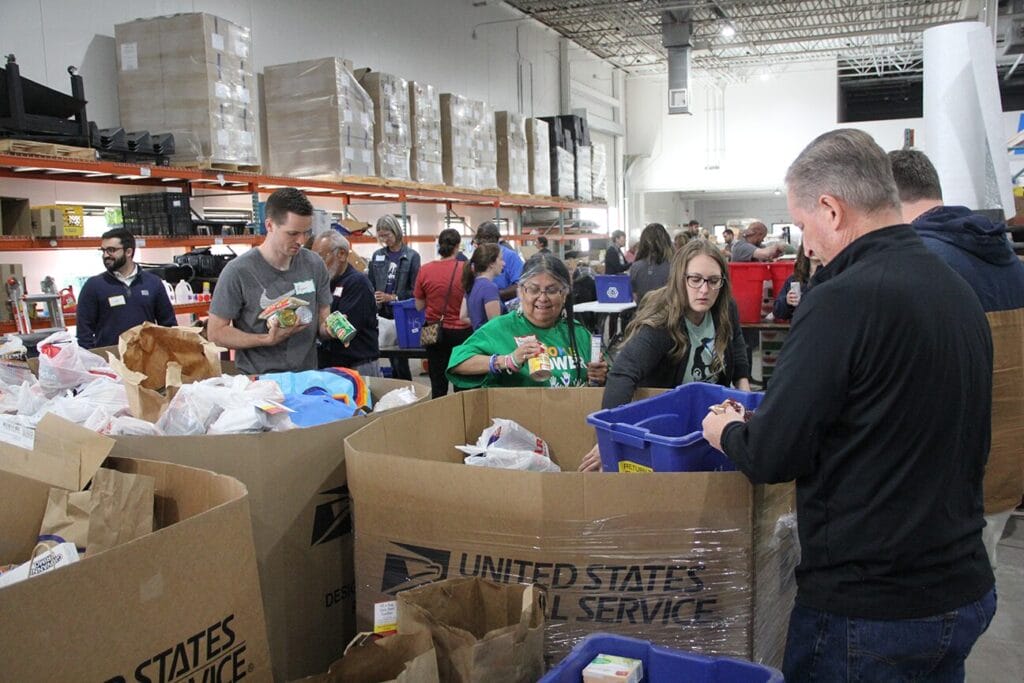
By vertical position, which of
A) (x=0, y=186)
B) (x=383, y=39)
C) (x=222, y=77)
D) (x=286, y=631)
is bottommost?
(x=286, y=631)

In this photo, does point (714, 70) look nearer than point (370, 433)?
No

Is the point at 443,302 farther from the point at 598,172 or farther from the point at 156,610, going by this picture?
the point at 598,172

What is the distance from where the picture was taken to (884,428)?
1292mm

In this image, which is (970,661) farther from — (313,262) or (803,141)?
(803,141)

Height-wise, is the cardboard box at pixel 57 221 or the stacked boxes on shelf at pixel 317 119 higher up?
the stacked boxes on shelf at pixel 317 119

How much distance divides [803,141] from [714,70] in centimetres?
243

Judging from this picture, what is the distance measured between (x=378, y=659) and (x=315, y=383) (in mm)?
1016

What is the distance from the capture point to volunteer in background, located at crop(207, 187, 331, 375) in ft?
9.50

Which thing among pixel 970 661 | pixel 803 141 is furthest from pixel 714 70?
pixel 970 661

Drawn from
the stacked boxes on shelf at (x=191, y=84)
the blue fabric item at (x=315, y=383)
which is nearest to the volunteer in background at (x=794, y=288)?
the blue fabric item at (x=315, y=383)

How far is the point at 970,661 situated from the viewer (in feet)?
9.51

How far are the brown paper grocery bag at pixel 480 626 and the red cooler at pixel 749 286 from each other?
5293mm

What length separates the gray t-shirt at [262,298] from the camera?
9.57ft

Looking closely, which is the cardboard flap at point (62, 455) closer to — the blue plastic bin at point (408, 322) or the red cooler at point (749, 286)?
the blue plastic bin at point (408, 322)
